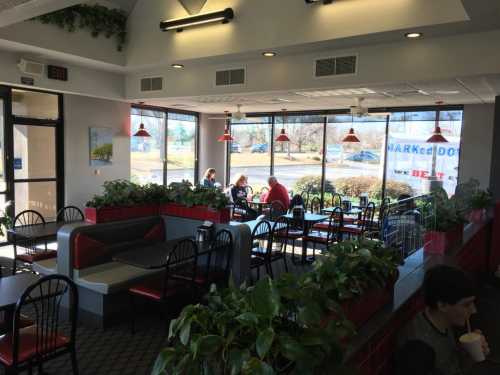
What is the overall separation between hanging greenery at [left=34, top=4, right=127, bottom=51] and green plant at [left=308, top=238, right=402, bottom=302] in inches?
213

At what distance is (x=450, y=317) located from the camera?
180cm

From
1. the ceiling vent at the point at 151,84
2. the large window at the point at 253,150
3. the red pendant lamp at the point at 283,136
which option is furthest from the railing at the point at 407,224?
the large window at the point at 253,150

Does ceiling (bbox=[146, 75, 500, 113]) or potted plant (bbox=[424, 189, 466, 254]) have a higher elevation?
ceiling (bbox=[146, 75, 500, 113])

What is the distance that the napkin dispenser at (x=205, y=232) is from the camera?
4.42 m

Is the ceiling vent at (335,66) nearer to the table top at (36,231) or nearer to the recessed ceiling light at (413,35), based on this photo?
the recessed ceiling light at (413,35)

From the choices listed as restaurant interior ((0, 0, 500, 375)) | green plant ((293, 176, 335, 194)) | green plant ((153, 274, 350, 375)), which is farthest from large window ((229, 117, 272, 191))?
green plant ((153, 274, 350, 375))

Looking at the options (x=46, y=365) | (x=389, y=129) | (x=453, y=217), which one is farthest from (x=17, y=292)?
(x=389, y=129)

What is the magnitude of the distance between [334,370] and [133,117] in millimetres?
8244

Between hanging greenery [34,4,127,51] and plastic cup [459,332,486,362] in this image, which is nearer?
plastic cup [459,332,486,362]

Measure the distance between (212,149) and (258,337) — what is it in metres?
9.92

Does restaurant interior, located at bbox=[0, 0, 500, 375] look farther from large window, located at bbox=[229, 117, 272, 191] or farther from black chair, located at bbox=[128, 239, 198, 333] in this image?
large window, located at bbox=[229, 117, 272, 191]

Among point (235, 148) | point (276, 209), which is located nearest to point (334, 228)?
point (276, 209)

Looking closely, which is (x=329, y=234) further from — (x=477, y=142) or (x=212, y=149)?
(x=212, y=149)

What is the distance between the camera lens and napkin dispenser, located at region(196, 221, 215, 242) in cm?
442
